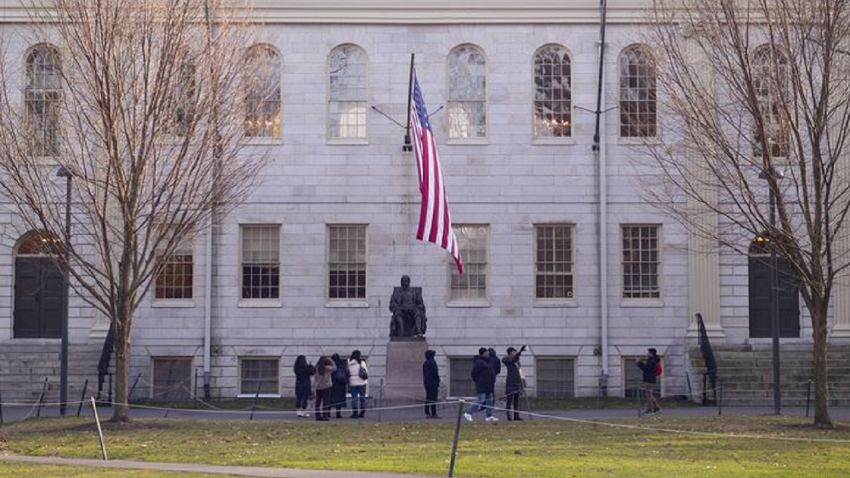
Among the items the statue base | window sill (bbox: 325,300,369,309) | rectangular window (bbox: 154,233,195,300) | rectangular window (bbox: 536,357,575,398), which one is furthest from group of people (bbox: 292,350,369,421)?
rectangular window (bbox: 536,357,575,398)

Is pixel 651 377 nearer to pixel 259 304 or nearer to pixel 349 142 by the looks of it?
pixel 349 142

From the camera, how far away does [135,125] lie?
25875 millimetres

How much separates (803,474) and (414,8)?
21.7m

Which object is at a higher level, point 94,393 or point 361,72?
point 361,72

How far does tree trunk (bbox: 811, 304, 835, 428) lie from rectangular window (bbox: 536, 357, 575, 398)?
11.3 m

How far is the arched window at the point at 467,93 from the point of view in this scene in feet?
121

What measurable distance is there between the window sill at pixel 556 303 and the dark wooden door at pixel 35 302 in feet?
42.6

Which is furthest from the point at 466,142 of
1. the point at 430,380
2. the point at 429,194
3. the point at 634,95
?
the point at 430,380

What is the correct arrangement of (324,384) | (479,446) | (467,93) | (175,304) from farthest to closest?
(467,93)
(175,304)
(324,384)
(479,446)

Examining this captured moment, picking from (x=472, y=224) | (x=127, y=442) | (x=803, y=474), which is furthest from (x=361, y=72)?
(x=803, y=474)

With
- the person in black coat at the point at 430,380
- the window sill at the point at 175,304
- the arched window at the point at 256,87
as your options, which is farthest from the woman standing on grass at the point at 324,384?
the window sill at the point at 175,304

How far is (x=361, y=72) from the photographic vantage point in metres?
36.9

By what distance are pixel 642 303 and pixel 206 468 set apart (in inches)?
772

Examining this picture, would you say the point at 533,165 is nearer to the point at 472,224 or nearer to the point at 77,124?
the point at 472,224
